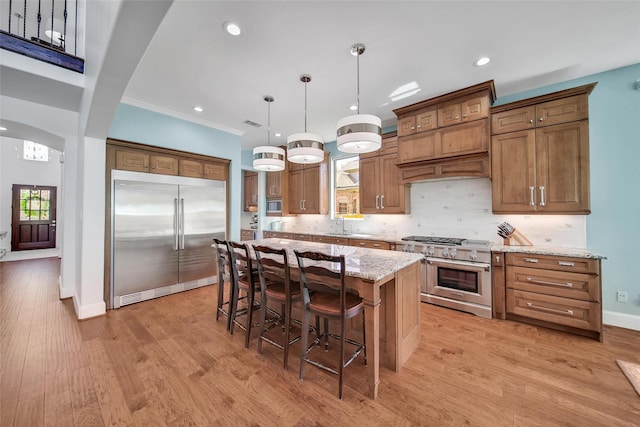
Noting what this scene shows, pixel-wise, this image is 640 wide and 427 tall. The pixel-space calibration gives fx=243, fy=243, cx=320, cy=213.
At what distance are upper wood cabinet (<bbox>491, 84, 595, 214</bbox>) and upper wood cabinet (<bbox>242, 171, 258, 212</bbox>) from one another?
5.24 m

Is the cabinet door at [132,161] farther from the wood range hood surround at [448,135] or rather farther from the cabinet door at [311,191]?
the wood range hood surround at [448,135]

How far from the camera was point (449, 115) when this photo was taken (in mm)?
3445

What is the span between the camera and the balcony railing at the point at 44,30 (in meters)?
2.39

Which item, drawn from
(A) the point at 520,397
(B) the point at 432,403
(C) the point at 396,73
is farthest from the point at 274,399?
(C) the point at 396,73

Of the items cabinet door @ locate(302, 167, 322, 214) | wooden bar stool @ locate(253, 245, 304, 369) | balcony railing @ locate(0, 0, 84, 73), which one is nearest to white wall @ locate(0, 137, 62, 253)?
balcony railing @ locate(0, 0, 84, 73)

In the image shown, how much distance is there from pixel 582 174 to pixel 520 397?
2.58 metres

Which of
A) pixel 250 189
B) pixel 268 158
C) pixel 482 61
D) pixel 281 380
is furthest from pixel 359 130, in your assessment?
pixel 250 189

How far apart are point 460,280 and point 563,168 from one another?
1.81m

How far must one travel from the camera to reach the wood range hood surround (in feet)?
10.6

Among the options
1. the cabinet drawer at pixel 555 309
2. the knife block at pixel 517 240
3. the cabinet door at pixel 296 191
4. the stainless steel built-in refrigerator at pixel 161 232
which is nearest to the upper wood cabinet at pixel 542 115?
the knife block at pixel 517 240

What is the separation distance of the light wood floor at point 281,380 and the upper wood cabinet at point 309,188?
3.20 meters

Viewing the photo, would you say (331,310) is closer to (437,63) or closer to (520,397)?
(520,397)

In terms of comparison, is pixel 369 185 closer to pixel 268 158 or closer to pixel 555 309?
pixel 268 158

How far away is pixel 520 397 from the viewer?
5.87 ft
